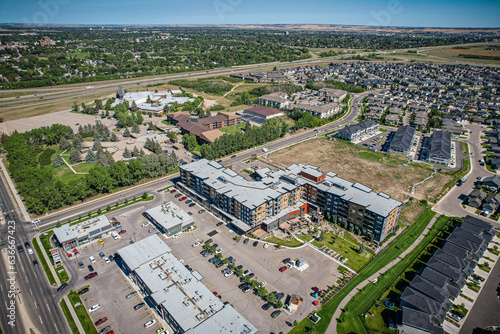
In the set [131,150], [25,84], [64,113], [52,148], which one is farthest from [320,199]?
[25,84]

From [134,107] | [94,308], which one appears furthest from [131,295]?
[134,107]

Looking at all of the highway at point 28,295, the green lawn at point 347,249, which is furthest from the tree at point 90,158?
the green lawn at point 347,249

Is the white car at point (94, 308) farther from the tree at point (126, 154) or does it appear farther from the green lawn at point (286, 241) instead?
the tree at point (126, 154)

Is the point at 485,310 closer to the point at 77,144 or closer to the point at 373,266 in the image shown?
the point at 373,266

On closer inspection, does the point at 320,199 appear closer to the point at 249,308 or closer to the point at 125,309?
the point at 249,308

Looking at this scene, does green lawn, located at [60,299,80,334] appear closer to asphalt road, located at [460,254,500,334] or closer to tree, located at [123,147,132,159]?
tree, located at [123,147,132,159]

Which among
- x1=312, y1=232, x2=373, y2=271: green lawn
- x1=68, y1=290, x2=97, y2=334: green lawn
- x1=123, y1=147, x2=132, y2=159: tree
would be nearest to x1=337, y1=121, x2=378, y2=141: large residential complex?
x1=312, y1=232, x2=373, y2=271: green lawn
